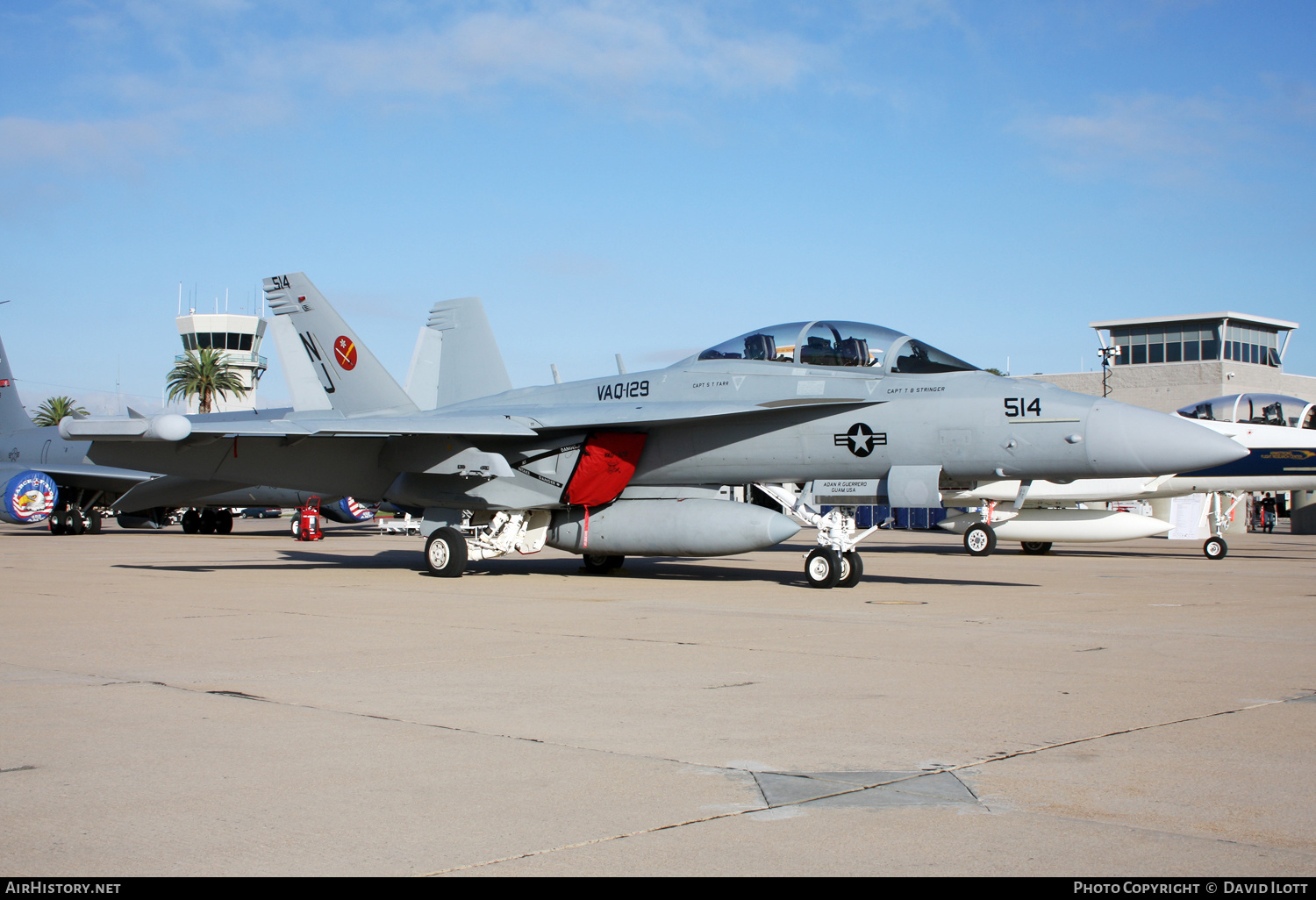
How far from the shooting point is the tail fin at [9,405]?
31.6 metres

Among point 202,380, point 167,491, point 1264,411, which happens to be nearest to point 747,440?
point 167,491

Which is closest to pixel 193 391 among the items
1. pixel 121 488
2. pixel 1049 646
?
pixel 121 488

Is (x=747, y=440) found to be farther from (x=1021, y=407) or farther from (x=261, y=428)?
(x=261, y=428)

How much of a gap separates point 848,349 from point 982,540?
10.2 m

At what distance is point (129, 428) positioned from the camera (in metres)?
12.6

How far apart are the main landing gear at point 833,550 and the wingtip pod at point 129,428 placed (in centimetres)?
736

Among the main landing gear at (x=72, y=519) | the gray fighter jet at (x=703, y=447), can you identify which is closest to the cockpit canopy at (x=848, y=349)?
the gray fighter jet at (x=703, y=447)

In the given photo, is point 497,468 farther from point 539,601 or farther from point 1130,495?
point 1130,495

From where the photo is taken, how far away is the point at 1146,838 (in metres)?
3.13

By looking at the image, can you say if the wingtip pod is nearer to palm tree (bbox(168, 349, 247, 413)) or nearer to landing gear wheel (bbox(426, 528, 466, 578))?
landing gear wheel (bbox(426, 528, 466, 578))

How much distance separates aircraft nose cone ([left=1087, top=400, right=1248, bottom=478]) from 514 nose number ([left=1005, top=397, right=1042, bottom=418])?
21.1 inches

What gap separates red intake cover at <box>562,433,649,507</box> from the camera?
1345cm

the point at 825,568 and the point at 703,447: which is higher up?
the point at 703,447

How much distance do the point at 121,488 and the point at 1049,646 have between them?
28652 millimetres
